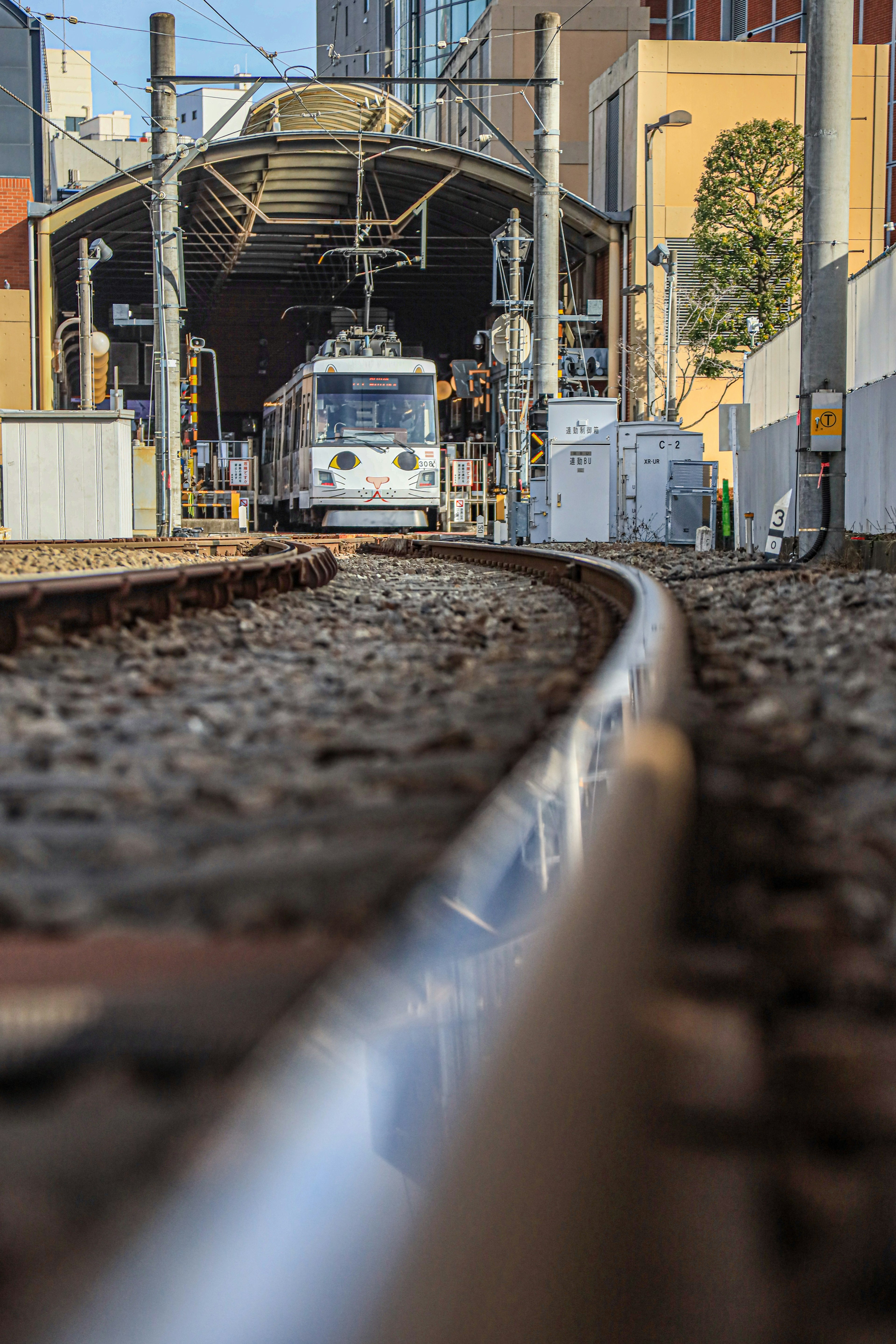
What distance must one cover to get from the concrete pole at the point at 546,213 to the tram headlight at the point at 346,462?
12.5 ft

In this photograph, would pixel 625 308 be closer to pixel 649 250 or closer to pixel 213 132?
pixel 649 250

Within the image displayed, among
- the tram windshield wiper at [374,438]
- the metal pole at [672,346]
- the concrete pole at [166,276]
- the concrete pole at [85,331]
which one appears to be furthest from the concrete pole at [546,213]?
the concrete pole at [85,331]

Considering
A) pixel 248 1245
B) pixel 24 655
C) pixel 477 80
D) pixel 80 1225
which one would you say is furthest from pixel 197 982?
pixel 477 80

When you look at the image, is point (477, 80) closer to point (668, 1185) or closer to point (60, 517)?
point (60, 517)

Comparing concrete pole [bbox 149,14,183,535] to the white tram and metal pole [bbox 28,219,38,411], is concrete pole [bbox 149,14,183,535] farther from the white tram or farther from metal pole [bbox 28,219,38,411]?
metal pole [bbox 28,219,38,411]

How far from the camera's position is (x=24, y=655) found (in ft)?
20.1

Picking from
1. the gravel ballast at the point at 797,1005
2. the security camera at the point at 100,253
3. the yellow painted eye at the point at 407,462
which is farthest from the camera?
the security camera at the point at 100,253

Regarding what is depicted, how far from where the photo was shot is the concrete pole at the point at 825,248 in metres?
13.3

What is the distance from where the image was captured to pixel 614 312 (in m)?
40.9

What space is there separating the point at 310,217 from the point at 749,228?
13911mm

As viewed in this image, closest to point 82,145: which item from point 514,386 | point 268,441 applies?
point 514,386

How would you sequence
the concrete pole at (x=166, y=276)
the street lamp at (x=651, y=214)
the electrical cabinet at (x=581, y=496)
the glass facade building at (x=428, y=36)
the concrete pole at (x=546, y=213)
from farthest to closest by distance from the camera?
the glass facade building at (x=428, y=36) → the street lamp at (x=651, y=214) → the concrete pole at (x=166, y=276) → the electrical cabinet at (x=581, y=496) → the concrete pole at (x=546, y=213)

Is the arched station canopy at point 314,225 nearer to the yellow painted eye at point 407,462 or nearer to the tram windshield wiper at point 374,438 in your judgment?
the tram windshield wiper at point 374,438

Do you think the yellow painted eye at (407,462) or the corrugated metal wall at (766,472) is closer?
the corrugated metal wall at (766,472)
